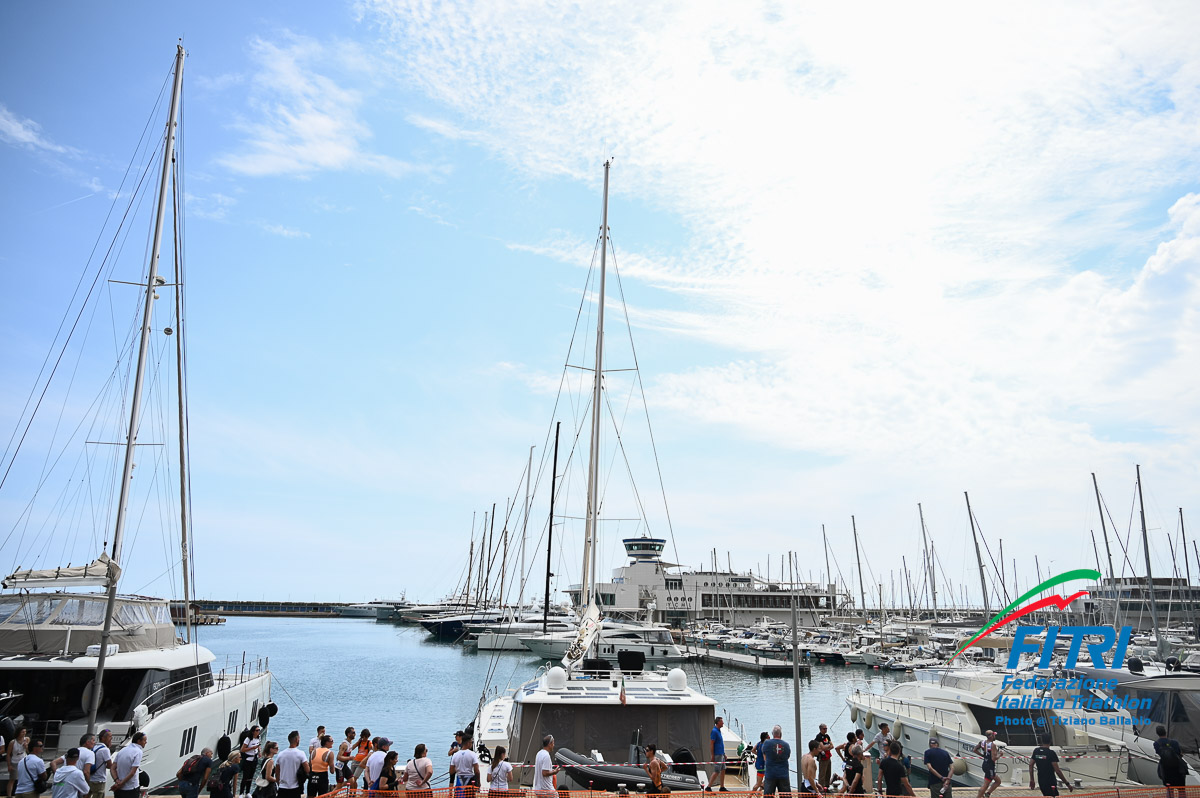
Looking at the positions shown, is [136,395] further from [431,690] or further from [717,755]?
[431,690]

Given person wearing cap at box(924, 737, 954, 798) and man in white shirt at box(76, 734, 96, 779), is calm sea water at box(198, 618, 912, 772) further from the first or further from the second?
man in white shirt at box(76, 734, 96, 779)

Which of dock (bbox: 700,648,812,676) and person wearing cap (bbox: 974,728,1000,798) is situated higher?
person wearing cap (bbox: 974,728,1000,798)

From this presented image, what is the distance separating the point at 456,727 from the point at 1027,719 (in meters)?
23.3

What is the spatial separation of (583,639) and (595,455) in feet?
21.3

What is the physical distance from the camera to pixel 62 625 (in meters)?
16.8

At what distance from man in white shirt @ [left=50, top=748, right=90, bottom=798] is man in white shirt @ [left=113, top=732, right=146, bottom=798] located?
86 centimetres

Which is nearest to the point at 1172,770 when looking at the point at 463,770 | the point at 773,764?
the point at 773,764

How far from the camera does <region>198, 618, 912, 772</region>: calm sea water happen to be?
1321 inches

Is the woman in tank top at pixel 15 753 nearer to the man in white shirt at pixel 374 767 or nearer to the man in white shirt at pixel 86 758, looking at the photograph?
the man in white shirt at pixel 86 758

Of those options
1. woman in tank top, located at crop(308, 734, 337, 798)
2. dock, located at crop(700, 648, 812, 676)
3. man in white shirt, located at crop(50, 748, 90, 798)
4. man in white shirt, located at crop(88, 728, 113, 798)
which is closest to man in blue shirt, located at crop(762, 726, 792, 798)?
woman in tank top, located at crop(308, 734, 337, 798)

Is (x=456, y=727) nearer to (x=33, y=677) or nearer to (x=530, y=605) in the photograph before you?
(x=33, y=677)

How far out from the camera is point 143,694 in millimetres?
16297

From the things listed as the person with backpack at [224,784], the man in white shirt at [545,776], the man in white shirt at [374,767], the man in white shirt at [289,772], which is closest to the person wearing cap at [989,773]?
the man in white shirt at [545,776]

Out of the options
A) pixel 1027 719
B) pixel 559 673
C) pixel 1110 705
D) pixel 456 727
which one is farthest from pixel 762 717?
pixel 559 673
